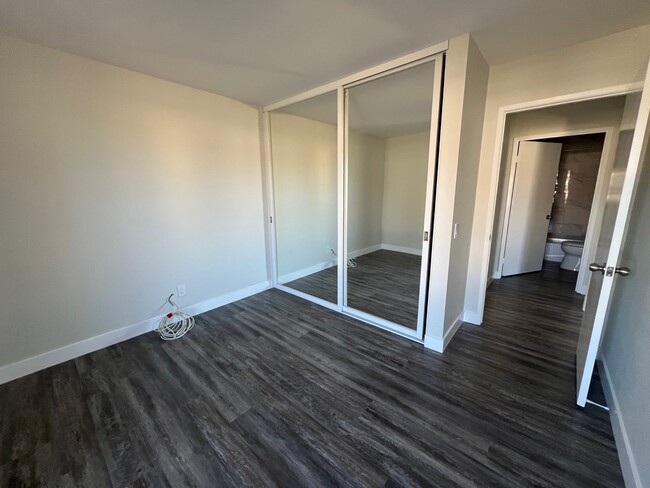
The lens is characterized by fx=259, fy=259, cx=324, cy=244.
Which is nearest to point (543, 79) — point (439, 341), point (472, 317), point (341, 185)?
point (341, 185)

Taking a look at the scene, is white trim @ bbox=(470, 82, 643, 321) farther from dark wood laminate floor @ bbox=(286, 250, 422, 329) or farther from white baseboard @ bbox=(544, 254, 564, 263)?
white baseboard @ bbox=(544, 254, 564, 263)

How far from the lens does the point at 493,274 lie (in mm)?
4074

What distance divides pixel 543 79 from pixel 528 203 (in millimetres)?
2462

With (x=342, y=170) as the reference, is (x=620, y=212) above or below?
below

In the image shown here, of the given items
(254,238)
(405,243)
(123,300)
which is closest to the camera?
(123,300)

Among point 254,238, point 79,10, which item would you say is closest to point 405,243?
point 254,238

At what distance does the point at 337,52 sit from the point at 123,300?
2875 mm

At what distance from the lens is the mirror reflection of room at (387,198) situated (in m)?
3.10

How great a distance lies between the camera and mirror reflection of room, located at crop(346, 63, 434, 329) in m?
3.10

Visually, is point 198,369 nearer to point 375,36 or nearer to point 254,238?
point 254,238

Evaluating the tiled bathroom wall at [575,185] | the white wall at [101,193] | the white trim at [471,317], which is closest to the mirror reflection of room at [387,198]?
the white trim at [471,317]

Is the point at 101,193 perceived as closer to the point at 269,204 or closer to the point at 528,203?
the point at 269,204

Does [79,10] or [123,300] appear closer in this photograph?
[79,10]

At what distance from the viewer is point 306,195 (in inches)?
161
